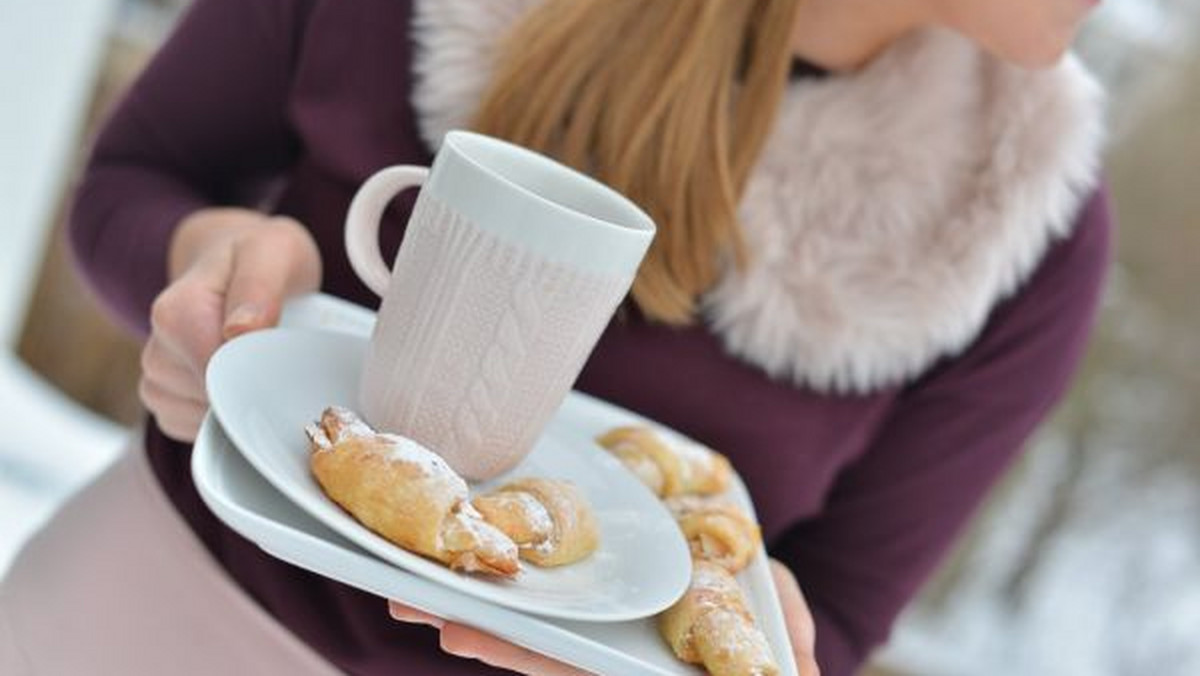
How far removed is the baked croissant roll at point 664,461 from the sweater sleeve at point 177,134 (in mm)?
290

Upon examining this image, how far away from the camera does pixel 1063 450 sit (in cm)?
183

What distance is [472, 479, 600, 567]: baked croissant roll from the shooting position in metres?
0.47

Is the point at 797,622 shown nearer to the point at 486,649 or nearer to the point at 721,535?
the point at 721,535

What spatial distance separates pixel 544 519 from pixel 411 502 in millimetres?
64

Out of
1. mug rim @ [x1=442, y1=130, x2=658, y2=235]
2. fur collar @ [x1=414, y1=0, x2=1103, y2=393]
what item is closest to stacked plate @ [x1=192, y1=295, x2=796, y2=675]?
mug rim @ [x1=442, y1=130, x2=658, y2=235]

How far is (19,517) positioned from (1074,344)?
109 centimetres

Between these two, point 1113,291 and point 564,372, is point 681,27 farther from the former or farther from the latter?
point 1113,291

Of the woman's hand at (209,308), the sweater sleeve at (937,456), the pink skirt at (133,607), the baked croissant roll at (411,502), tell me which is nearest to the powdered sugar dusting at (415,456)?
the baked croissant roll at (411,502)

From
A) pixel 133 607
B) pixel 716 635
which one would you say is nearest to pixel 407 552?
pixel 716 635

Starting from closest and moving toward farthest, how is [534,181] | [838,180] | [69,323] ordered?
[534,181] < [838,180] < [69,323]

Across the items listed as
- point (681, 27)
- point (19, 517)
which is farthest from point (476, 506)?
point (19, 517)

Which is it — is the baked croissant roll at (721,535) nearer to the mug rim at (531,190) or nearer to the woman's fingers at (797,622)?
the woman's fingers at (797,622)

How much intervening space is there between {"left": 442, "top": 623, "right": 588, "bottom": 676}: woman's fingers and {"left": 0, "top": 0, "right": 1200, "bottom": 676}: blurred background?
3.99ft

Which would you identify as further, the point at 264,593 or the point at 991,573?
the point at 991,573
